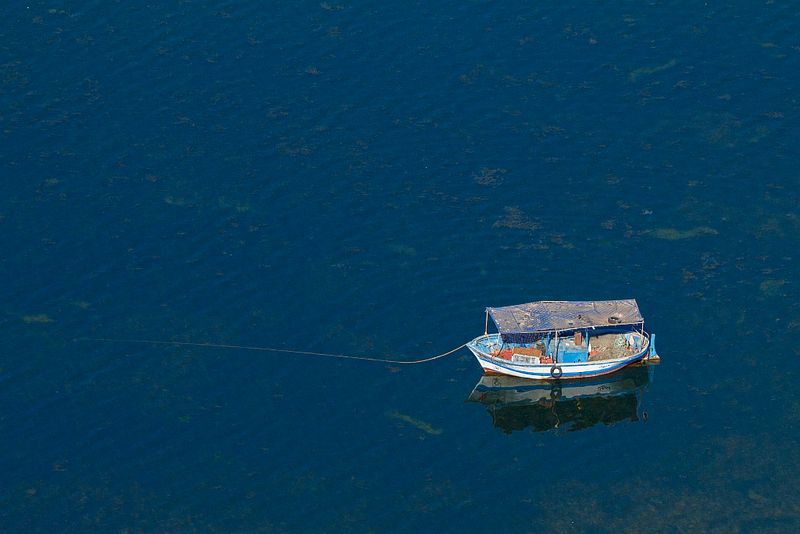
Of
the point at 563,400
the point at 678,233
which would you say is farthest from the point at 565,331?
the point at 678,233

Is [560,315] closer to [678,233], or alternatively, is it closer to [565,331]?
[565,331]

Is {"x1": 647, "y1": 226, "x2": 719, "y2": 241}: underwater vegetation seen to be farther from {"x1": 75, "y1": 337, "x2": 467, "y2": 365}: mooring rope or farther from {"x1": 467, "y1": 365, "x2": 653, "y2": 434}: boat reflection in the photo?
{"x1": 75, "y1": 337, "x2": 467, "y2": 365}: mooring rope

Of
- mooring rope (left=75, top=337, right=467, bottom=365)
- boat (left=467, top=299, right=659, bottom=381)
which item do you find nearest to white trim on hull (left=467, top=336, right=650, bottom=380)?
boat (left=467, top=299, right=659, bottom=381)

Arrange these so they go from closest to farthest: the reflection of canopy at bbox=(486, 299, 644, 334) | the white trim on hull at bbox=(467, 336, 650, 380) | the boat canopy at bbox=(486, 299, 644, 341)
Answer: the boat canopy at bbox=(486, 299, 644, 341) < the reflection of canopy at bbox=(486, 299, 644, 334) < the white trim on hull at bbox=(467, 336, 650, 380)

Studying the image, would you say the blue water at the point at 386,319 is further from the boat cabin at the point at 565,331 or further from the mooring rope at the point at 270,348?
the boat cabin at the point at 565,331

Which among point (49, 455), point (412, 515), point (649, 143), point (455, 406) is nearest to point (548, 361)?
point (455, 406)

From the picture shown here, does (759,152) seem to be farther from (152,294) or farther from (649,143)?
(152,294)
